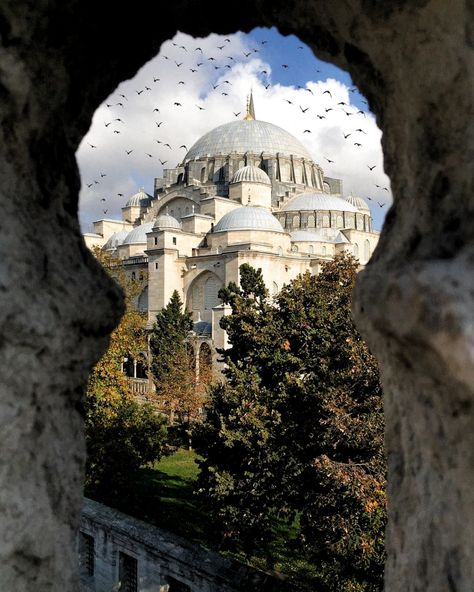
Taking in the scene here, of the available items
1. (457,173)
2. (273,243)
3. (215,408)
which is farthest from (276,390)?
(273,243)

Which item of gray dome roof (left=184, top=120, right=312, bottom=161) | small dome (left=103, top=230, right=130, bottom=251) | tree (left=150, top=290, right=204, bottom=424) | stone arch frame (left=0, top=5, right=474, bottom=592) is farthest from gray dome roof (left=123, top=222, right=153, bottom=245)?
stone arch frame (left=0, top=5, right=474, bottom=592)

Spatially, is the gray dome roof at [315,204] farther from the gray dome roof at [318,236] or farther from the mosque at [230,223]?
the gray dome roof at [318,236]

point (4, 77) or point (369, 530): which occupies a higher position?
point (4, 77)

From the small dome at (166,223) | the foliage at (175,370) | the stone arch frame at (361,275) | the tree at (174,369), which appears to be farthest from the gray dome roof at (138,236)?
the stone arch frame at (361,275)

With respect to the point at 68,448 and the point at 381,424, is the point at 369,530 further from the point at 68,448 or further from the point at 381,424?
the point at 68,448

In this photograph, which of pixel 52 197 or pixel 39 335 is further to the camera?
pixel 52 197
